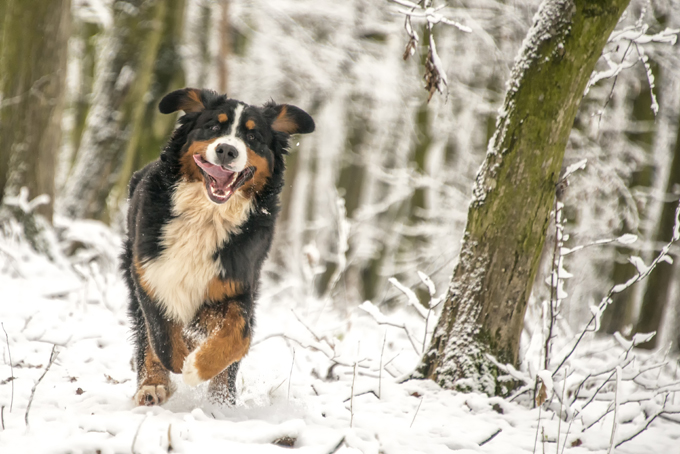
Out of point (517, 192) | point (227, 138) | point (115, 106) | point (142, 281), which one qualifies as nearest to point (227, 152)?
point (227, 138)

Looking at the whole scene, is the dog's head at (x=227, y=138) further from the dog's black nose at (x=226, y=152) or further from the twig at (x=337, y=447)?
the twig at (x=337, y=447)

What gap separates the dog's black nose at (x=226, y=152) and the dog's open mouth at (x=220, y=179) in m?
0.10

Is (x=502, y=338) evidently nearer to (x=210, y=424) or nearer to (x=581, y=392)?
(x=581, y=392)

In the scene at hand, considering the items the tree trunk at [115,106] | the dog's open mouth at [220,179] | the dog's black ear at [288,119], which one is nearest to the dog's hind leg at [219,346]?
the dog's open mouth at [220,179]

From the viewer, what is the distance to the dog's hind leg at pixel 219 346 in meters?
2.86

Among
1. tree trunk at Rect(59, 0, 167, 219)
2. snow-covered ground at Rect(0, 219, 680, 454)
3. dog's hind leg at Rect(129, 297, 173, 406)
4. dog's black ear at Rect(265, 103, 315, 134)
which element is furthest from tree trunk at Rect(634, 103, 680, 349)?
tree trunk at Rect(59, 0, 167, 219)

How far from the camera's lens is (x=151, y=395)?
3010 mm

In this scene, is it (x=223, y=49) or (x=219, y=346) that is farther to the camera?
(x=223, y=49)

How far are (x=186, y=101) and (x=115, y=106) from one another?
16.2 ft

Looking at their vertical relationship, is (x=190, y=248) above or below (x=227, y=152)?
below

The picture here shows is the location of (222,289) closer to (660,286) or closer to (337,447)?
(337,447)

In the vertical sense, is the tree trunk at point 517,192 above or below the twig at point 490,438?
above

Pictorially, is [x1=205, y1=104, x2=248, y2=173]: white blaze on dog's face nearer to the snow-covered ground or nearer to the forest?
the snow-covered ground

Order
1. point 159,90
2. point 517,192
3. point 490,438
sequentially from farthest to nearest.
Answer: point 159,90, point 517,192, point 490,438
